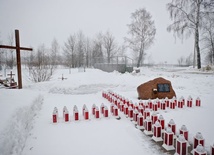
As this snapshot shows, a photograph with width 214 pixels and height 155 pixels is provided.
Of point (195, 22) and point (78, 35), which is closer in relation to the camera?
point (195, 22)

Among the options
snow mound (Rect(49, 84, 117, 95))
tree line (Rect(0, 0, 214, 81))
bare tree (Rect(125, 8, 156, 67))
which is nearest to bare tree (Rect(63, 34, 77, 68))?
tree line (Rect(0, 0, 214, 81))

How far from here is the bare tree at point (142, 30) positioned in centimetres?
2505

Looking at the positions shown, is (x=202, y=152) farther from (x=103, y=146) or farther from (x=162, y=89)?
(x=162, y=89)

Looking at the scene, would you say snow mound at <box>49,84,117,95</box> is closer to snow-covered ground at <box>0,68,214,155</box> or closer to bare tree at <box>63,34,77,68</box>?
snow-covered ground at <box>0,68,214,155</box>

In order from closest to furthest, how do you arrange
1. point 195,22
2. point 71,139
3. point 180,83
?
point 71,139, point 180,83, point 195,22

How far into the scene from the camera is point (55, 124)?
480 cm

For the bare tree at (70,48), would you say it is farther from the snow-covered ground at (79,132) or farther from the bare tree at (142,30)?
the snow-covered ground at (79,132)

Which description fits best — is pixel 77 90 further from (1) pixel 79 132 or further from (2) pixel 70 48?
(2) pixel 70 48

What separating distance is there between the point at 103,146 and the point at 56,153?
1015 mm

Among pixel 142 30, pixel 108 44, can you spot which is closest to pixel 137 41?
pixel 142 30

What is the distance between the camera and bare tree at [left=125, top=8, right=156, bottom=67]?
2505cm

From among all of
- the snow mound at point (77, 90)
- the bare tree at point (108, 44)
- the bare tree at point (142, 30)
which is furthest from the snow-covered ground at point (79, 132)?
the bare tree at point (108, 44)

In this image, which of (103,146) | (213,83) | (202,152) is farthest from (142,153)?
(213,83)

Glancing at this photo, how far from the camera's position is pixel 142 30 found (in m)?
25.2
